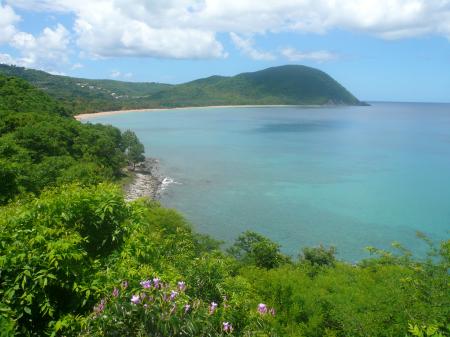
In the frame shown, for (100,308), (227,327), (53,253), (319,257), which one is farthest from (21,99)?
(227,327)

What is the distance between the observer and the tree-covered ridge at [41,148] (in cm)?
1775

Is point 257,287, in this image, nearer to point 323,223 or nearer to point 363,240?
point 363,240

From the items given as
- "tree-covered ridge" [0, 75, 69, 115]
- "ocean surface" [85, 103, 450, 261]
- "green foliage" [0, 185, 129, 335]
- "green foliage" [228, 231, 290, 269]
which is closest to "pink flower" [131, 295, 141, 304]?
"green foliage" [0, 185, 129, 335]

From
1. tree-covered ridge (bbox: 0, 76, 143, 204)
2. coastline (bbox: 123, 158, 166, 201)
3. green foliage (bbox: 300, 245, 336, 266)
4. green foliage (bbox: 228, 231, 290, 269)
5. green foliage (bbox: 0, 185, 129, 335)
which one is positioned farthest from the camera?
coastline (bbox: 123, 158, 166, 201)

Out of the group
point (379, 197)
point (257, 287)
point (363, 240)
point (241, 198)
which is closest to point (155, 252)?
point (257, 287)

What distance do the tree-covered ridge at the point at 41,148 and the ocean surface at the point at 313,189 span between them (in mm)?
7861

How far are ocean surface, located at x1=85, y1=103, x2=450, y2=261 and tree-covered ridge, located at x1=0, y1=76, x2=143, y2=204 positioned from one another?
7861 millimetres

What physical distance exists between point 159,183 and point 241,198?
33.6ft

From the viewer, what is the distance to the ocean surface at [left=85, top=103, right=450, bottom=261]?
29.5m

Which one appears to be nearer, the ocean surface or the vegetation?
the vegetation

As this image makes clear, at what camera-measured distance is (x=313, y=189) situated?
41469mm

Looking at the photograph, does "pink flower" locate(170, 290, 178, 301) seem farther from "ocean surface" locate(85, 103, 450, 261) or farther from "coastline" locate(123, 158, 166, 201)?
"coastline" locate(123, 158, 166, 201)

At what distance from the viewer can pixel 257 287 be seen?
492 inches

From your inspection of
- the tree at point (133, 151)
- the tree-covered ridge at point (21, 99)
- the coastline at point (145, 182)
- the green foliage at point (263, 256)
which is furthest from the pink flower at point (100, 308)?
the tree at point (133, 151)
